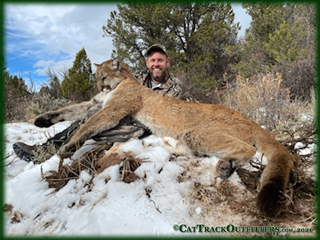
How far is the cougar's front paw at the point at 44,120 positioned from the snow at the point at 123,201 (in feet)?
3.64

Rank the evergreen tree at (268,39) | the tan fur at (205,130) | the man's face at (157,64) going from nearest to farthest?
the tan fur at (205,130) → the man's face at (157,64) → the evergreen tree at (268,39)

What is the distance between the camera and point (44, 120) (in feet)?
12.6

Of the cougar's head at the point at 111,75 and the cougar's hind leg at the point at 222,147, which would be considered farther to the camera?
the cougar's head at the point at 111,75

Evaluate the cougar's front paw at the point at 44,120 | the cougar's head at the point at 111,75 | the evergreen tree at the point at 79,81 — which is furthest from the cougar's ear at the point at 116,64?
the evergreen tree at the point at 79,81

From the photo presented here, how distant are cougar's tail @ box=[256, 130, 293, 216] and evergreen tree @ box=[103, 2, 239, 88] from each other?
527 inches

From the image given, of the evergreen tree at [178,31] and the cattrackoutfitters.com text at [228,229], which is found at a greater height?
the evergreen tree at [178,31]

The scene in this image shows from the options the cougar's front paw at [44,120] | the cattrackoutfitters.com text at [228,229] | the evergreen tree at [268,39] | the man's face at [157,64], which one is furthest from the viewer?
the evergreen tree at [268,39]

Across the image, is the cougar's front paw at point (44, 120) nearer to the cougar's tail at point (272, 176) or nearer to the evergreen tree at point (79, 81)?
the cougar's tail at point (272, 176)

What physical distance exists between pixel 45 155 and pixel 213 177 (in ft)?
7.19

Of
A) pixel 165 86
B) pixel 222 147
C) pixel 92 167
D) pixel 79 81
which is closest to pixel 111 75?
pixel 165 86

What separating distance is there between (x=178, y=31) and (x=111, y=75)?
45.9 feet

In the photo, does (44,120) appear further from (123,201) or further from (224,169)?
(224,169)

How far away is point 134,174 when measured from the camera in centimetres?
253

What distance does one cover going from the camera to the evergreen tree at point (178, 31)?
15883mm
